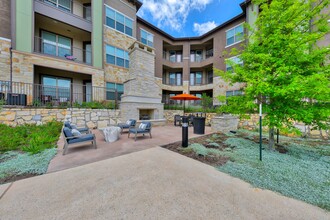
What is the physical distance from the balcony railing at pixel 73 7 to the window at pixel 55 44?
2.24 metres

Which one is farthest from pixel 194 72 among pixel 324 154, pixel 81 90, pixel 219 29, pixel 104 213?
pixel 104 213

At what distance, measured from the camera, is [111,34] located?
494 inches

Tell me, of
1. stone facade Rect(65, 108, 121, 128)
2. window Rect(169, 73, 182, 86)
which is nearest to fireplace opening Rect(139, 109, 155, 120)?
stone facade Rect(65, 108, 121, 128)

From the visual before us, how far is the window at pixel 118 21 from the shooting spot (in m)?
12.4

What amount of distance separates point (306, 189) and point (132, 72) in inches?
410

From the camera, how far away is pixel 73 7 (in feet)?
37.9

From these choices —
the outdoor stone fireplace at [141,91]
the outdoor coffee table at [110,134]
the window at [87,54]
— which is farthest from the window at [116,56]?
the outdoor coffee table at [110,134]

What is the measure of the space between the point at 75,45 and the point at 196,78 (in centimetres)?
1582

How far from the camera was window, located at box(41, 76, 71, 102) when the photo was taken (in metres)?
9.90

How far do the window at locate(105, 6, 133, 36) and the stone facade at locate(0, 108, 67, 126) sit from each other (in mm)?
9445

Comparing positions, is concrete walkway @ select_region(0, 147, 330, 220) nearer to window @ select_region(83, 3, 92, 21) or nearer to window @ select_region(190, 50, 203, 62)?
window @ select_region(83, 3, 92, 21)

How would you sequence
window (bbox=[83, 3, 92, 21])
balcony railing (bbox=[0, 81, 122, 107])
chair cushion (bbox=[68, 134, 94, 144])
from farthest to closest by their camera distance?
1. window (bbox=[83, 3, 92, 21])
2. balcony railing (bbox=[0, 81, 122, 107])
3. chair cushion (bbox=[68, 134, 94, 144])

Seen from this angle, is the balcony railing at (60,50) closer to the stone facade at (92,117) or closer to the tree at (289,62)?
the stone facade at (92,117)

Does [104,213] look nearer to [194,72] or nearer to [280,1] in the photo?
[280,1]
